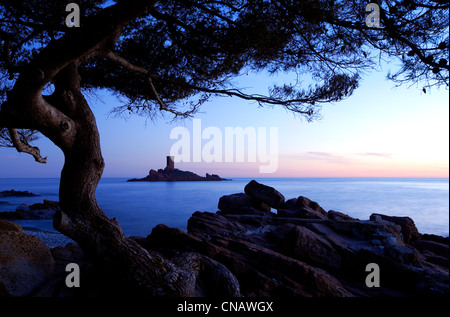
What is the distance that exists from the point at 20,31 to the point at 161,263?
413cm

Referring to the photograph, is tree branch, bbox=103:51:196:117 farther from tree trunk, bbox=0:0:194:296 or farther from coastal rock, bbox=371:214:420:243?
coastal rock, bbox=371:214:420:243

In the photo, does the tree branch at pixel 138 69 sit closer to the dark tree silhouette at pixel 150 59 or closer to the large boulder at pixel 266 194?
the dark tree silhouette at pixel 150 59

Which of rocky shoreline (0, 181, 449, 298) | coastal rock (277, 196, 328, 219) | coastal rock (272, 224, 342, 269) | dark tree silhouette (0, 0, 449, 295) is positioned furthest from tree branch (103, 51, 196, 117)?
coastal rock (277, 196, 328, 219)

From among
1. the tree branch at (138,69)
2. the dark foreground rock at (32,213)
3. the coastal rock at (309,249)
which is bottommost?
the dark foreground rock at (32,213)

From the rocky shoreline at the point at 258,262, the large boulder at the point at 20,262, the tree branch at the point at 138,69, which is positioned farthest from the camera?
the tree branch at the point at 138,69

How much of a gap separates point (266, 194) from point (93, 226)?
6.70 meters

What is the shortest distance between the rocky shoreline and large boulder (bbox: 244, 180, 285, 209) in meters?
2.61

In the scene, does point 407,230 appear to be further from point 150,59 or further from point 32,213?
point 32,213

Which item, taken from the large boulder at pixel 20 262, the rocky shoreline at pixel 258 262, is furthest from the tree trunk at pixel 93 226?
the large boulder at pixel 20 262

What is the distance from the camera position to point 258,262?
3.60 metres

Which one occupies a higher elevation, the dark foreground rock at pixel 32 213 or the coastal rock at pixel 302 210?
the coastal rock at pixel 302 210

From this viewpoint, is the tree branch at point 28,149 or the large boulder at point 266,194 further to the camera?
the large boulder at point 266,194

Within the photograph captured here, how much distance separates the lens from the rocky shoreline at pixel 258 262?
9.20 feet

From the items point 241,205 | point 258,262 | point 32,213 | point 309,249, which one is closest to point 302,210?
point 241,205
